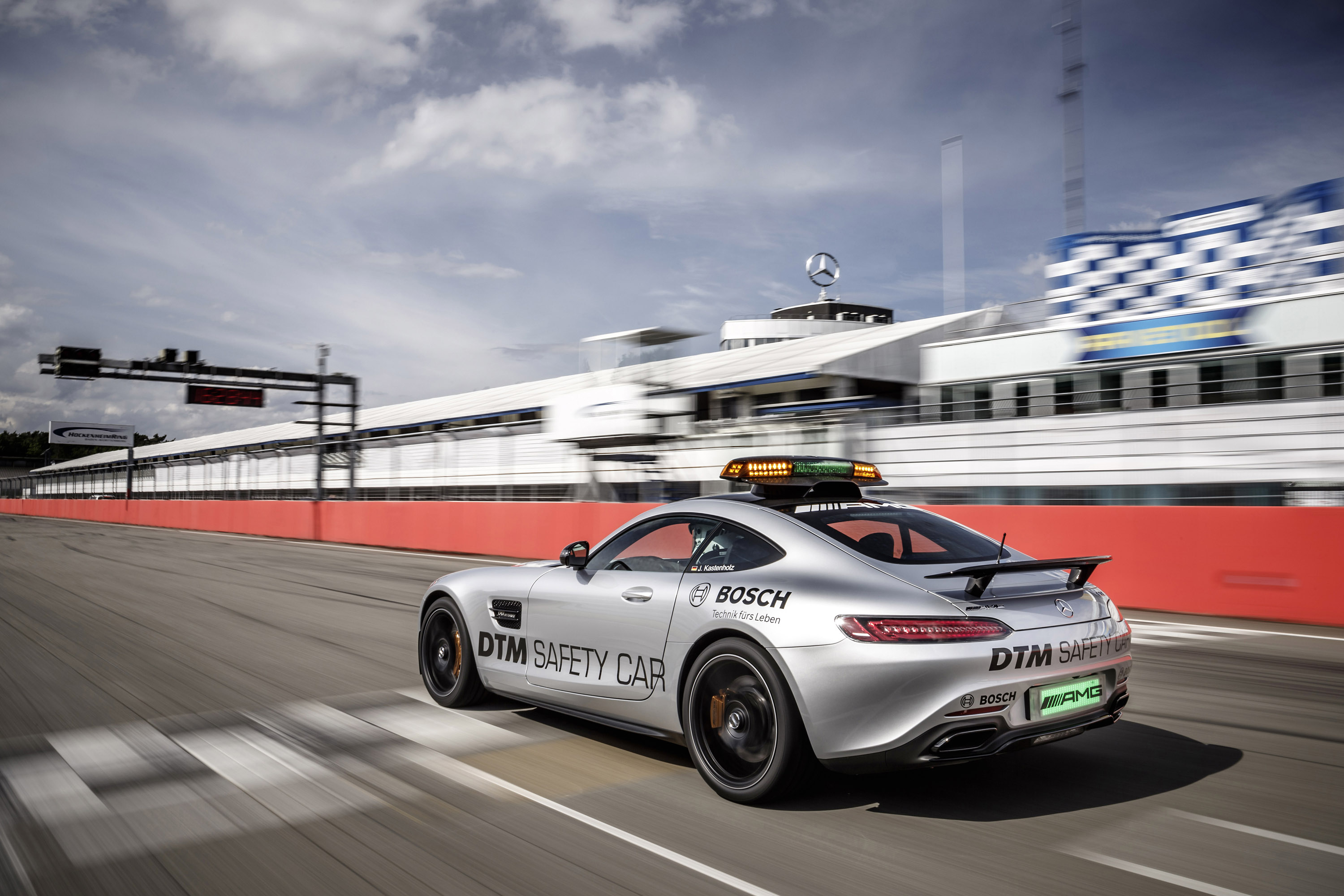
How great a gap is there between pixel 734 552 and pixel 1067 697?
1.51 m

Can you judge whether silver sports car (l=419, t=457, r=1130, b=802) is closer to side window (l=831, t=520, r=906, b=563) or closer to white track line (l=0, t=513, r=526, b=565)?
side window (l=831, t=520, r=906, b=563)

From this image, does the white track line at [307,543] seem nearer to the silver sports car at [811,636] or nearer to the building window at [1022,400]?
the silver sports car at [811,636]

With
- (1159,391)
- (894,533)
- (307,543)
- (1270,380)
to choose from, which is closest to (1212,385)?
(1270,380)

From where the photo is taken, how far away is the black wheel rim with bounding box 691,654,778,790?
13.0ft

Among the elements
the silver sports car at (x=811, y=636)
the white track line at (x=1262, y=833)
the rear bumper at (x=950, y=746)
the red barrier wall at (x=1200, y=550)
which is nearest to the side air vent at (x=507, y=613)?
the silver sports car at (x=811, y=636)

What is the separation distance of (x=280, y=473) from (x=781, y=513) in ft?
134

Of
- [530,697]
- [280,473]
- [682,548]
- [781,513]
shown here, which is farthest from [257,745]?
[280,473]

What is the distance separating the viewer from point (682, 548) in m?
4.94

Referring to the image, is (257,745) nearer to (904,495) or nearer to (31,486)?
(904,495)

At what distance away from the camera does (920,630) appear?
11.9 feet

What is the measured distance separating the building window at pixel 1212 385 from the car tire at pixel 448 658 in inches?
368

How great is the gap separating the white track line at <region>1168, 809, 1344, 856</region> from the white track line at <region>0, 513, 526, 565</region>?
371cm

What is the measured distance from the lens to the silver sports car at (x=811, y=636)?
3605mm

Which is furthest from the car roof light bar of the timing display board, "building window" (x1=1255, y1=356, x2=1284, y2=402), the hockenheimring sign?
the hockenheimring sign
